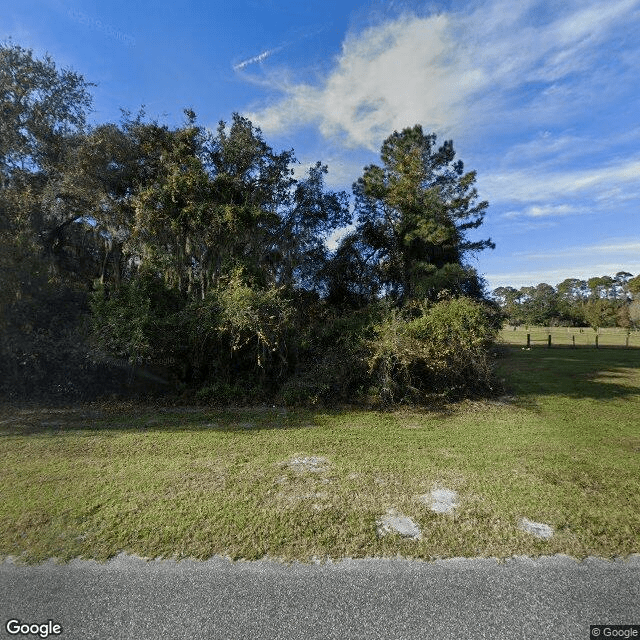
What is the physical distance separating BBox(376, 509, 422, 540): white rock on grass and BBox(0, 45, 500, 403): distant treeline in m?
4.04

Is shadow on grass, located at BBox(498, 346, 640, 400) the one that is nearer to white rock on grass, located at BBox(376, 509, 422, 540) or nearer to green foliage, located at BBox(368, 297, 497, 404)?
green foliage, located at BBox(368, 297, 497, 404)

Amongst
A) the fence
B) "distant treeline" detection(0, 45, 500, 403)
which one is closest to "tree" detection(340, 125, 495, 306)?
"distant treeline" detection(0, 45, 500, 403)

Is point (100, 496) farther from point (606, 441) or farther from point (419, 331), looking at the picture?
point (606, 441)

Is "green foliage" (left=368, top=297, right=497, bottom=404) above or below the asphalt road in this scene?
above

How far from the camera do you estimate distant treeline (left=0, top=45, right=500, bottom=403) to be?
748cm

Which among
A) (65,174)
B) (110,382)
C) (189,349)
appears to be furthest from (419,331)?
(65,174)

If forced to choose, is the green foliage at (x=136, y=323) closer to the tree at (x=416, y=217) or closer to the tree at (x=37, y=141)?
the tree at (x=37, y=141)

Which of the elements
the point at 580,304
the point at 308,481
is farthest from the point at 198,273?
the point at 580,304

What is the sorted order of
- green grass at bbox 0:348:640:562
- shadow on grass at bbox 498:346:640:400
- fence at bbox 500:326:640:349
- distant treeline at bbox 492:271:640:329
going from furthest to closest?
distant treeline at bbox 492:271:640:329 → fence at bbox 500:326:640:349 → shadow on grass at bbox 498:346:640:400 → green grass at bbox 0:348:640:562

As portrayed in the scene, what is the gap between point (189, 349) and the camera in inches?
316

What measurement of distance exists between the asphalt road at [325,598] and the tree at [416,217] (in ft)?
32.2

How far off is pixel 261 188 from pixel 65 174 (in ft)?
15.9

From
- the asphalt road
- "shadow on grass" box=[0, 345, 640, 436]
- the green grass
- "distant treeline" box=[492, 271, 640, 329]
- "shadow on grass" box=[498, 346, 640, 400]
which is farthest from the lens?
"distant treeline" box=[492, 271, 640, 329]

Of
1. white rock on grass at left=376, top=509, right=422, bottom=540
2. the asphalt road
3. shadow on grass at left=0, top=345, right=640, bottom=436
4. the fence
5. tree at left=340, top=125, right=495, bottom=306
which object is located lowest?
the asphalt road
